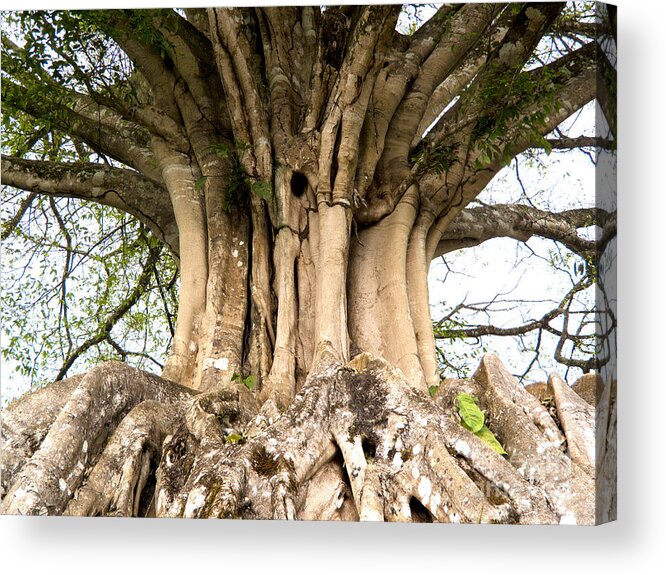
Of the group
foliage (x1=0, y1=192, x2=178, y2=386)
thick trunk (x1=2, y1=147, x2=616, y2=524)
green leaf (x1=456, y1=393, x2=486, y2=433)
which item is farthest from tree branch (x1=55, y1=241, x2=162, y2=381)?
green leaf (x1=456, y1=393, x2=486, y2=433)

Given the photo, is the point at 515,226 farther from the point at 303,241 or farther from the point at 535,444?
the point at 535,444

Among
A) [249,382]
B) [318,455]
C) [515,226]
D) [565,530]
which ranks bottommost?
[565,530]

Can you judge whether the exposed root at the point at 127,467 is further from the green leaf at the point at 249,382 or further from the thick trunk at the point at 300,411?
the green leaf at the point at 249,382

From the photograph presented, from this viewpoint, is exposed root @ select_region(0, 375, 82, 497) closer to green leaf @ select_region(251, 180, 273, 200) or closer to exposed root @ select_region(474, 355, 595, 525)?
green leaf @ select_region(251, 180, 273, 200)

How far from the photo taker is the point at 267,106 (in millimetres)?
5926

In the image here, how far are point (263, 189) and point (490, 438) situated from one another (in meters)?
2.00

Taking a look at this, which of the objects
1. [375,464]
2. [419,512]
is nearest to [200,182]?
[375,464]

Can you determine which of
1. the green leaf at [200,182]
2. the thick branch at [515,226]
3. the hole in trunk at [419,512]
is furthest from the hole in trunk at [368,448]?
the thick branch at [515,226]

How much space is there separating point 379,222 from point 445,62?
1209 mm

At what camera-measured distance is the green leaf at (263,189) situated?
561 cm

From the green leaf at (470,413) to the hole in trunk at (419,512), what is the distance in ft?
1.64

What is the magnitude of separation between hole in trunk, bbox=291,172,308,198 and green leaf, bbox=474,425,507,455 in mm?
1883

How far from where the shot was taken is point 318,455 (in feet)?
15.1

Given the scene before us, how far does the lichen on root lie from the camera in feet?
14.4
